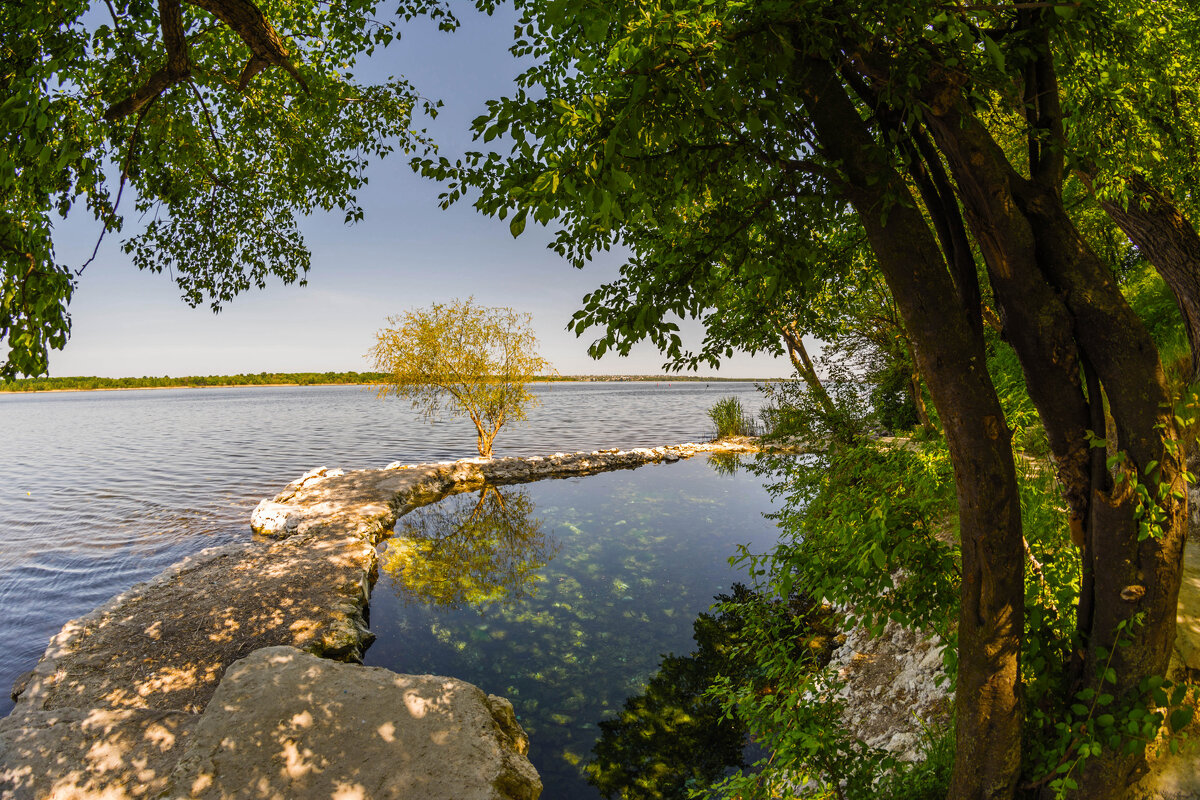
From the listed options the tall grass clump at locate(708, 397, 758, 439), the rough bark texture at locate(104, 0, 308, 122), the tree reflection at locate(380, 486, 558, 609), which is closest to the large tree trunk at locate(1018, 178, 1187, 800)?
the rough bark texture at locate(104, 0, 308, 122)

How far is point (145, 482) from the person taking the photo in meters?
20.7

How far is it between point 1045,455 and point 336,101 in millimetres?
13789

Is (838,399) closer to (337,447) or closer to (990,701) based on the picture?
(990,701)

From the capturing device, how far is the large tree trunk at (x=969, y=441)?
2.82 metres

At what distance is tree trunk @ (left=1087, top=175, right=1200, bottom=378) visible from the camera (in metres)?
5.38

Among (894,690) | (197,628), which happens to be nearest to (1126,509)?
(894,690)

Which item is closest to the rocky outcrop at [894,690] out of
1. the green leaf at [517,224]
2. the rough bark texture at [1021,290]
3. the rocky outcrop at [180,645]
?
the rough bark texture at [1021,290]

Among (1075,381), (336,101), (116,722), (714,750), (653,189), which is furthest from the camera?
(336,101)

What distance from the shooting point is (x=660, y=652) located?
844 cm

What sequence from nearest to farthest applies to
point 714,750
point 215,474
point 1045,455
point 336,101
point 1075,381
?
point 1075,381
point 714,750
point 336,101
point 1045,455
point 215,474

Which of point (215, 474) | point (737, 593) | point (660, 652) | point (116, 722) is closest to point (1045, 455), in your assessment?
point (737, 593)

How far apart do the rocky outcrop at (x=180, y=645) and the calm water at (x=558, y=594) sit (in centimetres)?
91

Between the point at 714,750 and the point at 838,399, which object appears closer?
the point at 714,750

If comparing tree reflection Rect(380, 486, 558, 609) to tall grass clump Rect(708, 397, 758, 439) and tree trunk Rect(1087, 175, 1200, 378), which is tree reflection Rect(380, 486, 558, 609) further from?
tall grass clump Rect(708, 397, 758, 439)
